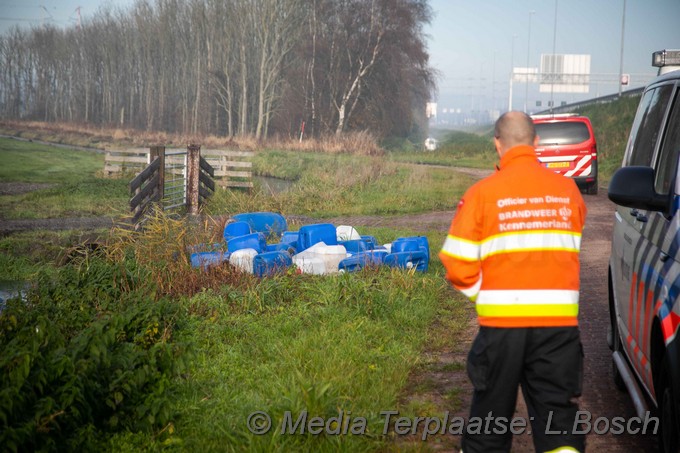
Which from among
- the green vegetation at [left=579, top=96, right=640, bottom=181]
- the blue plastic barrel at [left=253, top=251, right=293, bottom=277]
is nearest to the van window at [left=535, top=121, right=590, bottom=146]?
the green vegetation at [left=579, top=96, right=640, bottom=181]

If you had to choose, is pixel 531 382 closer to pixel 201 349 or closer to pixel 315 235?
pixel 201 349

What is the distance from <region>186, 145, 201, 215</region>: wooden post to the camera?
1947 cm

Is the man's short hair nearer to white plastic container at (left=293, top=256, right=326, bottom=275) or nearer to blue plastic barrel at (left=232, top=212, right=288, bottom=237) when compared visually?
white plastic container at (left=293, top=256, right=326, bottom=275)

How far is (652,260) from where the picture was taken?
4.47 metres

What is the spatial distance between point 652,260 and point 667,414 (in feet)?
2.85

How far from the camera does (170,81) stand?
89000mm

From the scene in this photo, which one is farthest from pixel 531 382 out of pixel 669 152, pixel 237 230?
pixel 237 230

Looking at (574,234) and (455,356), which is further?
(455,356)

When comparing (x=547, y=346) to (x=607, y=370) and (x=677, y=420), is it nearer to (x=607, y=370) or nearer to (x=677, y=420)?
(x=677, y=420)

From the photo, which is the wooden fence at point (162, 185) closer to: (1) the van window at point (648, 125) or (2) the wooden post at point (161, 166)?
(2) the wooden post at point (161, 166)

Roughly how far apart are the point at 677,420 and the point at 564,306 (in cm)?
75

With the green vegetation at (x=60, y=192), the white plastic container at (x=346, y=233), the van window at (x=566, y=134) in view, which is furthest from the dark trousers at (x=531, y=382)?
the van window at (x=566, y=134)

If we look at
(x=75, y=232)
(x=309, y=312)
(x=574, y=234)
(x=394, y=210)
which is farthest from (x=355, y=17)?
(x=574, y=234)

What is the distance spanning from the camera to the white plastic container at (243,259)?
9.52 m
